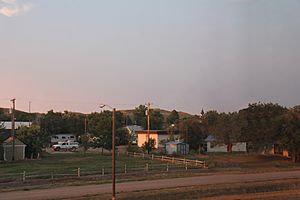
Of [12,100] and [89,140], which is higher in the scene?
[12,100]

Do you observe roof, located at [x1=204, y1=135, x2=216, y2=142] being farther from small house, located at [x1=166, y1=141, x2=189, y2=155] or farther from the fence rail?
the fence rail

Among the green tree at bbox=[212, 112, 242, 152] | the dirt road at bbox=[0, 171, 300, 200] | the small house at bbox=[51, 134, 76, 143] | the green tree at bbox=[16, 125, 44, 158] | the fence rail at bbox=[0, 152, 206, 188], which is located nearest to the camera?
the dirt road at bbox=[0, 171, 300, 200]

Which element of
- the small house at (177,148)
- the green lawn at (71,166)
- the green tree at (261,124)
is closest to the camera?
the green lawn at (71,166)

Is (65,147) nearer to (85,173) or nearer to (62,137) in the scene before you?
(62,137)

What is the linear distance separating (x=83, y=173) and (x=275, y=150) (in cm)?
3707

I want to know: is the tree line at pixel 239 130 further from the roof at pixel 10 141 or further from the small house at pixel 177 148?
the small house at pixel 177 148

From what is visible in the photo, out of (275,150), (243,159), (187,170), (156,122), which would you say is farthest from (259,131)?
(156,122)

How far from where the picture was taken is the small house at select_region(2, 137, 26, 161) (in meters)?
61.1

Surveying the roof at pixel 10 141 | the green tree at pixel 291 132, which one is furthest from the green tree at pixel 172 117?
the green tree at pixel 291 132

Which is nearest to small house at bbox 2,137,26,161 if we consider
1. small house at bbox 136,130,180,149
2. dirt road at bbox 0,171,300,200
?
dirt road at bbox 0,171,300,200

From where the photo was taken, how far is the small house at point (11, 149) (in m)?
61.1

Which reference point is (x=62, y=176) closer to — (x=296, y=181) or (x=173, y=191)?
(x=173, y=191)

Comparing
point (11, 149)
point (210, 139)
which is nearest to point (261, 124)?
point (210, 139)

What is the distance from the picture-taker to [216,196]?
2686 cm
